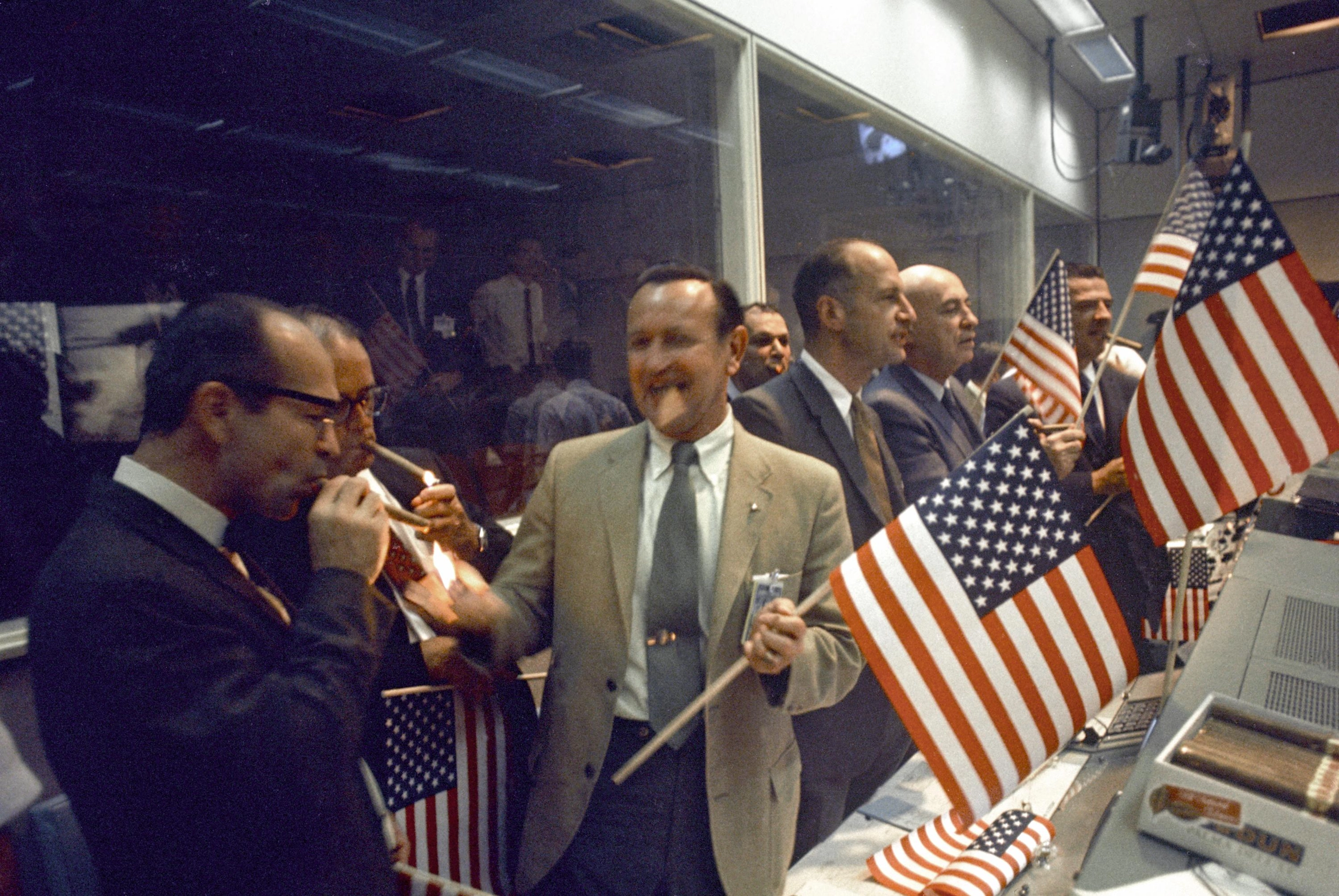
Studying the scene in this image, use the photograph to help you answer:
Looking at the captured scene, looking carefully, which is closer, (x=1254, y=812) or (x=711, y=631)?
(x=1254, y=812)

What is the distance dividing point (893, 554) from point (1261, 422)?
104 centimetres

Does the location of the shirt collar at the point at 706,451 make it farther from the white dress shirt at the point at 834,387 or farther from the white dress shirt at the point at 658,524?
the white dress shirt at the point at 834,387

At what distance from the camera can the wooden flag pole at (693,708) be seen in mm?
1377

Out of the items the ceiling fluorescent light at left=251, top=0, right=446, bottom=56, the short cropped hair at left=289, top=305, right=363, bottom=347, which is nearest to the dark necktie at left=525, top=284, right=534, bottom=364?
the ceiling fluorescent light at left=251, top=0, right=446, bottom=56

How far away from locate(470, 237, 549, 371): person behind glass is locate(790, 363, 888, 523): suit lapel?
1121 mm

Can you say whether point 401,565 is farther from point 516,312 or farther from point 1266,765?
point 516,312

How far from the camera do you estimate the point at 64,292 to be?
1647 mm

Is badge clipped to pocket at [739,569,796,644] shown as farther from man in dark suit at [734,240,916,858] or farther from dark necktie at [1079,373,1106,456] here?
dark necktie at [1079,373,1106,456]

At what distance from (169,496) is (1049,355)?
3.25 metres

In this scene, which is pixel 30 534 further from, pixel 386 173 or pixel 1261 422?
pixel 1261 422

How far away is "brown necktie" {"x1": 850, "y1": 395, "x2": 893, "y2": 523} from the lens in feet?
7.75

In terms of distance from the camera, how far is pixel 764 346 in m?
3.55

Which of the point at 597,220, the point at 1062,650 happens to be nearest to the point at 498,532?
the point at 1062,650

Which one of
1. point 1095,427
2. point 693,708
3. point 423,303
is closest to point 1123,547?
point 1095,427
